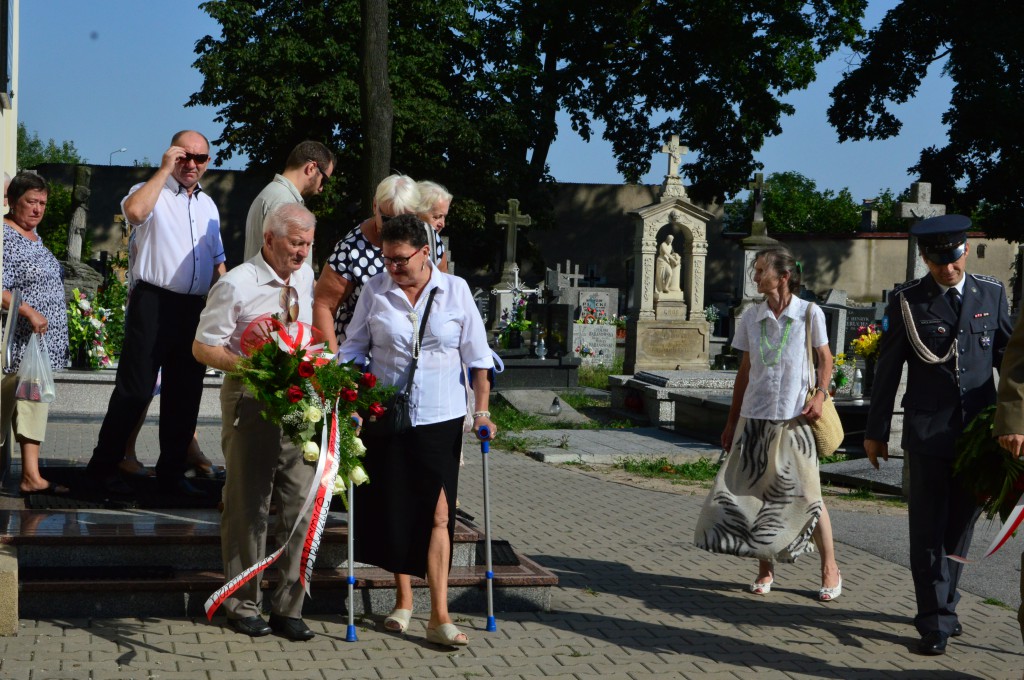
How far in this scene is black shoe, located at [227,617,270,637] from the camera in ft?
17.1

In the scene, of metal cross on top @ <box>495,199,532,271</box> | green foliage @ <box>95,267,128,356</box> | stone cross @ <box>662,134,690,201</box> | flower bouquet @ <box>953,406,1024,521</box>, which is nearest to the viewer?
flower bouquet @ <box>953,406,1024,521</box>

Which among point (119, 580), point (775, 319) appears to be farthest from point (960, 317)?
point (119, 580)

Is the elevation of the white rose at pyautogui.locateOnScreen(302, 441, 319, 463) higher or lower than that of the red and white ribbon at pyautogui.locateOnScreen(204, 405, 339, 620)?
higher

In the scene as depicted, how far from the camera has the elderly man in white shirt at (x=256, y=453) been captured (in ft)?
17.0

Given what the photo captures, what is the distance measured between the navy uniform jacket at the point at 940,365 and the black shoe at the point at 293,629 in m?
2.79

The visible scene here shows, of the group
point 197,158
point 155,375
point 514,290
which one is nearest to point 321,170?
point 197,158

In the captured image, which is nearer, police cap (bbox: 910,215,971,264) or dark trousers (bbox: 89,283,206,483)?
police cap (bbox: 910,215,971,264)

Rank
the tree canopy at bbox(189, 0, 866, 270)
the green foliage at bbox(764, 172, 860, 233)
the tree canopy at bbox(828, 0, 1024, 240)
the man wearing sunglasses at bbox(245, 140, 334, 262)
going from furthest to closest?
the green foliage at bbox(764, 172, 860, 233), the tree canopy at bbox(189, 0, 866, 270), the tree canopy at bbox(828, 0, 1024, 240), the man wearing sunglasses at bbox(245, 140, 334, 262)

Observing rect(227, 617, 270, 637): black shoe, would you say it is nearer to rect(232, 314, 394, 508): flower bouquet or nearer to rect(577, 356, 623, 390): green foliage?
rect(232, 314, 394, 508): flower bouquet

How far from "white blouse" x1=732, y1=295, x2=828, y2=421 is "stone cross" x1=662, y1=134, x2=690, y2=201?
1459 centimetres

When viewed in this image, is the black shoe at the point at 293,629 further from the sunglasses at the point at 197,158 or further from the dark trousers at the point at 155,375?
the sunglasses at the point at 197,158

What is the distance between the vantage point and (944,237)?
569 centimetres

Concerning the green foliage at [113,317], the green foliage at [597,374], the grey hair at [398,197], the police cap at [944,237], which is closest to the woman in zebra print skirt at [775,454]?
the police cap at [944,237]

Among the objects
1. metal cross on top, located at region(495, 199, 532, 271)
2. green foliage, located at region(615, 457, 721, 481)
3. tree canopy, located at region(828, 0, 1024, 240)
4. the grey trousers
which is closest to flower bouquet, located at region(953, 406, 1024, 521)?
the grey trousers
